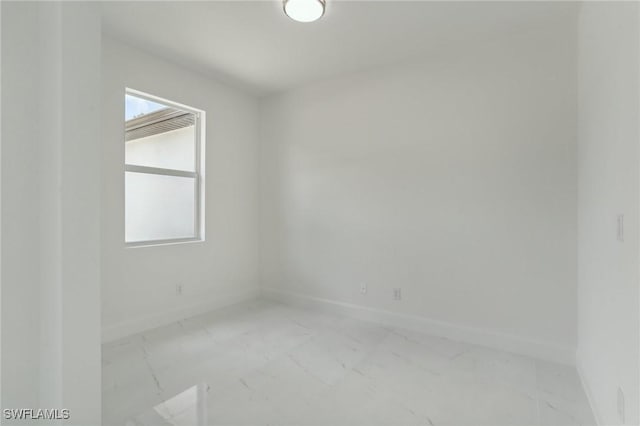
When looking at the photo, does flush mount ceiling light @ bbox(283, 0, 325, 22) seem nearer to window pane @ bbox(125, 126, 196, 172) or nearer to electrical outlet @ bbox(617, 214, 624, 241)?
window pane @ bbox(125, 126, 196, 172)

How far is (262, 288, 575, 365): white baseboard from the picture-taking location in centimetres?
249

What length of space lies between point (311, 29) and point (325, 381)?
2.81 metres

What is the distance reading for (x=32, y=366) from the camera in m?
1.55

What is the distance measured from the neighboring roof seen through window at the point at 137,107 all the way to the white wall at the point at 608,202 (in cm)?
363

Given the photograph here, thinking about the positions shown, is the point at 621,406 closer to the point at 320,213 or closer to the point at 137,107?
the point at 320,213

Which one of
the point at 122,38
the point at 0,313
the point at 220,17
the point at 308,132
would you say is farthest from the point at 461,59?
the point at 0,313

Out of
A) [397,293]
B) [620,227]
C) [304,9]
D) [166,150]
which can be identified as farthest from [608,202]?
[166,150]

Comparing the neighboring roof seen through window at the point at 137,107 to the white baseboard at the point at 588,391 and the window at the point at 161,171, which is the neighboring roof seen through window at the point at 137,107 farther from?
the white baseboard at the point at 588,391

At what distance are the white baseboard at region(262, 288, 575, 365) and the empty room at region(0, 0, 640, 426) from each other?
21 mm

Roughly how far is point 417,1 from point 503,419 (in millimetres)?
2816

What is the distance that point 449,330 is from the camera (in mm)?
2936

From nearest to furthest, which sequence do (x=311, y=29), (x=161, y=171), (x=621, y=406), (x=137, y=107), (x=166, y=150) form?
(x=621, y=406) < (x=311, y=29) < (x=137, y=107) < (x=161, y=171) < (x=166, y=150)

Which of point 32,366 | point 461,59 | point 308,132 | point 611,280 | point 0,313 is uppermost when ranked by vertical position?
point 461,59

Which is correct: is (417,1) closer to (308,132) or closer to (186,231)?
(308,132)
